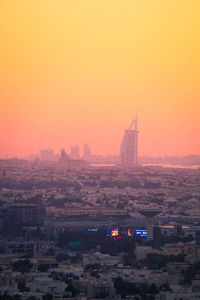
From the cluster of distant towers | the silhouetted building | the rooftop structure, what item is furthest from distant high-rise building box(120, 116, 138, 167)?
the rooftop structure

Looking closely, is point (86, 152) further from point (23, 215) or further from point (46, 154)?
point (23, 215)

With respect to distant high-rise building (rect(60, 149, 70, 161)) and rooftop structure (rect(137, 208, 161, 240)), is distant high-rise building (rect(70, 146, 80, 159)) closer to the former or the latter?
distant high-rise building (rect(60, 149, 70, 161))

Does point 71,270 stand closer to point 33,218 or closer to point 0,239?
point 0,239

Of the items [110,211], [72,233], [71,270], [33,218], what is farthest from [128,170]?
[71,270]

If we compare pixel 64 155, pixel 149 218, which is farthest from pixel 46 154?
pixel 149 218

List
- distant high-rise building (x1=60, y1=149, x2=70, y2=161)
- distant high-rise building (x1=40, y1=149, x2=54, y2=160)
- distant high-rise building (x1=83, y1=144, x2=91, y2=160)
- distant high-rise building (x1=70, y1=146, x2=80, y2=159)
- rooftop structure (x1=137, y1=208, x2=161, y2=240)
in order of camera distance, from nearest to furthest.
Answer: rooftop structure (x1=137, y1=208, x2=161, y2=240)
distant high-rise building (x1=60, y1=149, x2=70, y2=161)
distant high-rise building (x1=70, y1=146, x2=80, y2=159)
distant high-rise building (x1=40, y1=149, x2=54, y2=160)
distant high-rise building (x1=83, y1=144, x2=91, y2=160)

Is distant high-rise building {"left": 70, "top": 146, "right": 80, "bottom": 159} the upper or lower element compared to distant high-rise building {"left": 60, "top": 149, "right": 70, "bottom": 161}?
upper

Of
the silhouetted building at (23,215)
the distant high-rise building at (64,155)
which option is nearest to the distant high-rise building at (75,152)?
the distant high-rise building at (64,155)

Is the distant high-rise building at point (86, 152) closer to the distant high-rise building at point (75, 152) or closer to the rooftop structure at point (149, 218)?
the distant high-rise building at point (75, 152)


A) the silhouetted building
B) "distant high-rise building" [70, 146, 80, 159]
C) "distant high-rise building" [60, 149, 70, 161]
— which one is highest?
"distant high-rise building" [70, 146, 80, 159]

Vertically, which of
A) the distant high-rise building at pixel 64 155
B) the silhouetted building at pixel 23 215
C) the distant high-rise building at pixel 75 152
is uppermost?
the distant high-rise building at pixel 75 152
